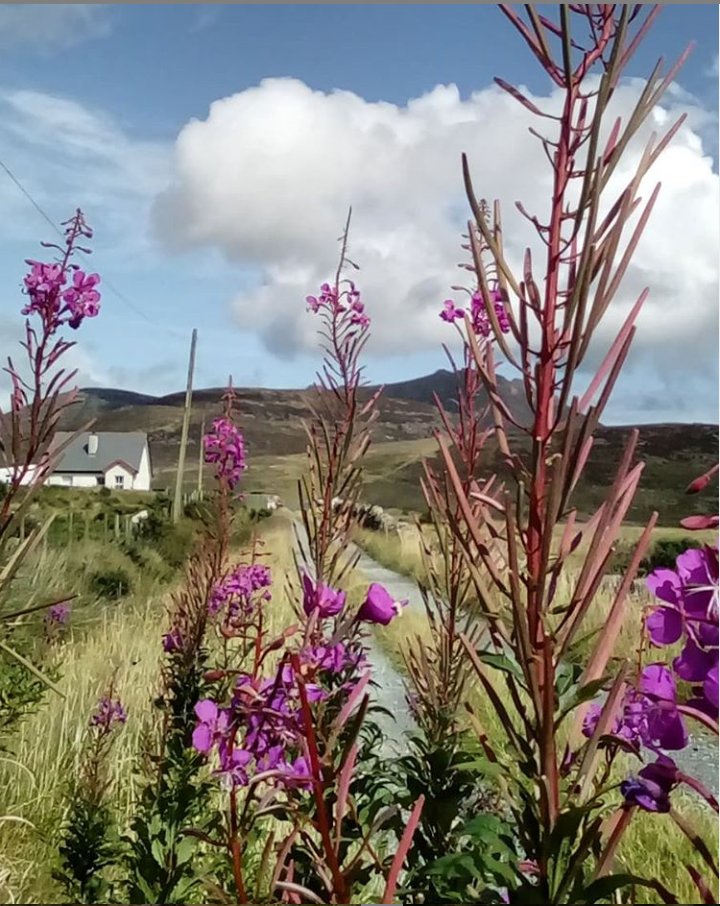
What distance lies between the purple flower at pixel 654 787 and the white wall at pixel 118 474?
1368 mm

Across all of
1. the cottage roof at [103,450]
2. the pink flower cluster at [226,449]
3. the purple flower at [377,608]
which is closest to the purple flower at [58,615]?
the cottage roof at [103,450]

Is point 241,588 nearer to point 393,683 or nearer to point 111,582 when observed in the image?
point 393,683

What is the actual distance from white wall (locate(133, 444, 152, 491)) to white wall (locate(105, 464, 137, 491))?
11 mm

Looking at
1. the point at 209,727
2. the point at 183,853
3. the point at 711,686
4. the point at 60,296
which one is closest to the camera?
the point at 711,686

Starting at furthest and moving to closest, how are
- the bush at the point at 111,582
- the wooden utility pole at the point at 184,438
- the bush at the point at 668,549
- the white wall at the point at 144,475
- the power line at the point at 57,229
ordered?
1. the bush at the point at 111,582
2. the white wall at the point at 144,475
3. the bush at the point at 668,549
4. the wooden utility pole at the point at 184,438
5. the power line at the point at 57,229

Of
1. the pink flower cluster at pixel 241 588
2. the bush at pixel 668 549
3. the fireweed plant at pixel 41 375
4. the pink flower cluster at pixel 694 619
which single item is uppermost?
the fireweed plant at pixel 41 375

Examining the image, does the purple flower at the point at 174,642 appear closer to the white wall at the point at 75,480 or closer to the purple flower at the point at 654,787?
the white wall at the point at 75,480

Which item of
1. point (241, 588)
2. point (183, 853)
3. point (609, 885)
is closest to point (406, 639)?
point (241, 588)

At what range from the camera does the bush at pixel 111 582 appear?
2477mm

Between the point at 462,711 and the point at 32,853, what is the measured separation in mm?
897

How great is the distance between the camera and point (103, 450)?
176 cm

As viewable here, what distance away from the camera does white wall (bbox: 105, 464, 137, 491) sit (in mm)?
1818

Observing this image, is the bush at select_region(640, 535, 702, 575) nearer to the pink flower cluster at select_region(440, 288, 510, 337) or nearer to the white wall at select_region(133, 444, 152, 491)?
the pink flower cluster at select_region(440, 288, 510, 337)

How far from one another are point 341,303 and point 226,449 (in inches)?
16.8
